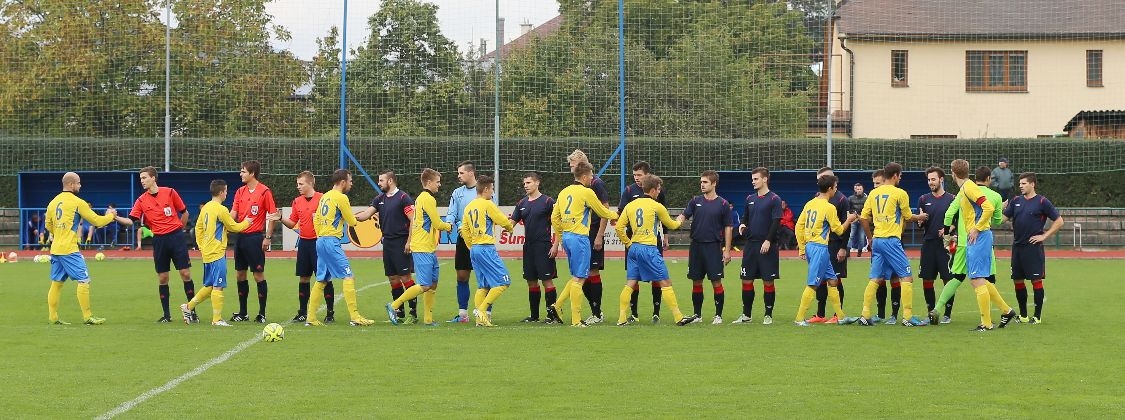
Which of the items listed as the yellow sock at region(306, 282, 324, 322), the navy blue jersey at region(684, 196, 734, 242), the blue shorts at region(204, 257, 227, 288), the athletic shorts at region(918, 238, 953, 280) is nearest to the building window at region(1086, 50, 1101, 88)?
the athletic shorts at region(918, 238, 953, 280)

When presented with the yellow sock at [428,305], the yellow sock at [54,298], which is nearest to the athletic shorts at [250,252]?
the yellow sock at [54,298]

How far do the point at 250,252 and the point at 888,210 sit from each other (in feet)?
23.6

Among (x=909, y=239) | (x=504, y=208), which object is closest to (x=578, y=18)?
(x=504, y=208)

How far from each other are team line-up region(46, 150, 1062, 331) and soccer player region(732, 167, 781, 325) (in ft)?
0.04

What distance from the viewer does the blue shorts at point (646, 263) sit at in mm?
14211

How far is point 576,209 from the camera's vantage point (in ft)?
46.6

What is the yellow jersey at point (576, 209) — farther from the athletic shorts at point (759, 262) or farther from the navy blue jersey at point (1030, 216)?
the navy blue jersey at point (1030, 216)

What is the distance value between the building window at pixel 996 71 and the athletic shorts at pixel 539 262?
75.2ft

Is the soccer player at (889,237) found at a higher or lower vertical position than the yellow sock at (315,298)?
higher

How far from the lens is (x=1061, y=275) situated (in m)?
22.8

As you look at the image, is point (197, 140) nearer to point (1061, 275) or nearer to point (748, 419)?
point (1061, 275)

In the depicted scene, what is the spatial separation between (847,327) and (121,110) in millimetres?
22906

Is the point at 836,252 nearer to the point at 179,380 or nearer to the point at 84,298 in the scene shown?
the point at 179,380

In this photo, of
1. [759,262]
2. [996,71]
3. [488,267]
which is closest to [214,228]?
[488,267]
